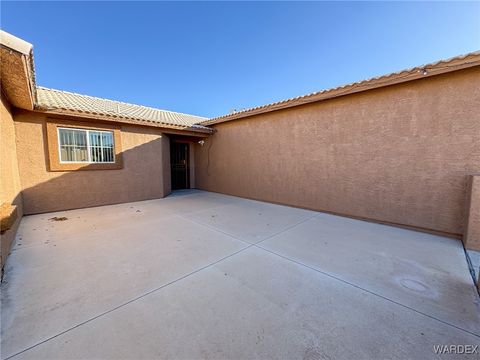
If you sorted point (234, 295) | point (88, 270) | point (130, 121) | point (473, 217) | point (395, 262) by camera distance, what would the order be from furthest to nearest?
point (130, 121) < point (473, 217) < point (395, 262) < point (88, 270) < point (234, 295)

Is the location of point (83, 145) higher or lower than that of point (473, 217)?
higher

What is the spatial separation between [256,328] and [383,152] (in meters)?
4.89

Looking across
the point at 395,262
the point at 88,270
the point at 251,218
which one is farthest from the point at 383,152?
the point at 88,270

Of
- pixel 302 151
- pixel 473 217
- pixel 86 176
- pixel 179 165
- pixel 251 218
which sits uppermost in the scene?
pixel 302 151

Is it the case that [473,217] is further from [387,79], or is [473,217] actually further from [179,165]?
[179,165]

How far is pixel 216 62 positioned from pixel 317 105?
8.19 meters

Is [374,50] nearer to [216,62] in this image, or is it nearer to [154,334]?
[216,62]

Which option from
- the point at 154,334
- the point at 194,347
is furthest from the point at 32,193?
the point at 194,347

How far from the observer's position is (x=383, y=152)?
4.61 m

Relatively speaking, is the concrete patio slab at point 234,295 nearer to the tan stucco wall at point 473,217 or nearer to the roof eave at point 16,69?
the tan stucco wall at point 473,217

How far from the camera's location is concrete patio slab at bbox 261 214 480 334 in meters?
2.00

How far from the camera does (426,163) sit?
4.09m

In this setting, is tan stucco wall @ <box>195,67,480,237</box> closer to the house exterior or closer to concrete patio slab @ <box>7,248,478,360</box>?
the house exterior

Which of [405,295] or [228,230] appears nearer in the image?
[405,295]
